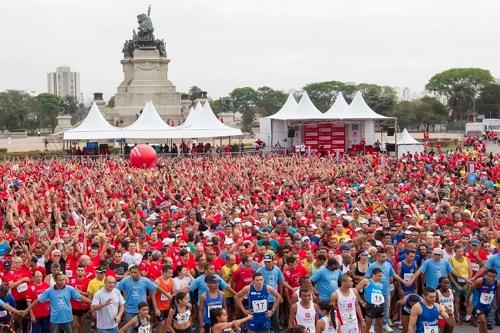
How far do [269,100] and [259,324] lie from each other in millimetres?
Answer: 108086

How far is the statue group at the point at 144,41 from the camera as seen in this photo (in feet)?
195

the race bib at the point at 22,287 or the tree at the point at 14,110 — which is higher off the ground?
the tree at the point at 14,110

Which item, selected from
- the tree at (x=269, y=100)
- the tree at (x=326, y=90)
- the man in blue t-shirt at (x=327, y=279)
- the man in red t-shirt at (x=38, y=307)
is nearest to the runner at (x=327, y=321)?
the man in blue t-shirt at (x=327, y=279)

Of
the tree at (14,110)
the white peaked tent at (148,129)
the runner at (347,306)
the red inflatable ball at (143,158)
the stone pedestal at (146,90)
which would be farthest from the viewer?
the tree at (14,110)

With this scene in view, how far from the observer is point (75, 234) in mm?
10406

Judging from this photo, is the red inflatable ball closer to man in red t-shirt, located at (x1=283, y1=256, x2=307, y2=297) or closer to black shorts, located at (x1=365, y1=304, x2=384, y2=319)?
man in red t-shirt, located at (x1=283, y1=256, x2=307, y2=297)

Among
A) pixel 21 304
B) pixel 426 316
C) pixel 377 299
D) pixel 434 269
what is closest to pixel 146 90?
pixel 21 304

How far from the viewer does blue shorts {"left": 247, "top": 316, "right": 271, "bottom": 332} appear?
7.86 meters

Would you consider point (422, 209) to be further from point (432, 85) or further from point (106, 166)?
point (432, 85)

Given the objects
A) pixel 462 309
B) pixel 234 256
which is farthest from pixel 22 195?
pixel 462 309

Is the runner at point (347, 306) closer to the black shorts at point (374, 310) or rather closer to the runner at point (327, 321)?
the runner at point (327, 321)

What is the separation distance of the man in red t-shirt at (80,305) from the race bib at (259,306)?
7.08ft

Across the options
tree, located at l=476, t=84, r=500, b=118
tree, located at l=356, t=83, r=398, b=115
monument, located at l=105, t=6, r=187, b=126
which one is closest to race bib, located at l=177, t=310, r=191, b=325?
monument, located at l=105, t=6, r=187, b=126

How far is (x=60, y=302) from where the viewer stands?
7.85 m
